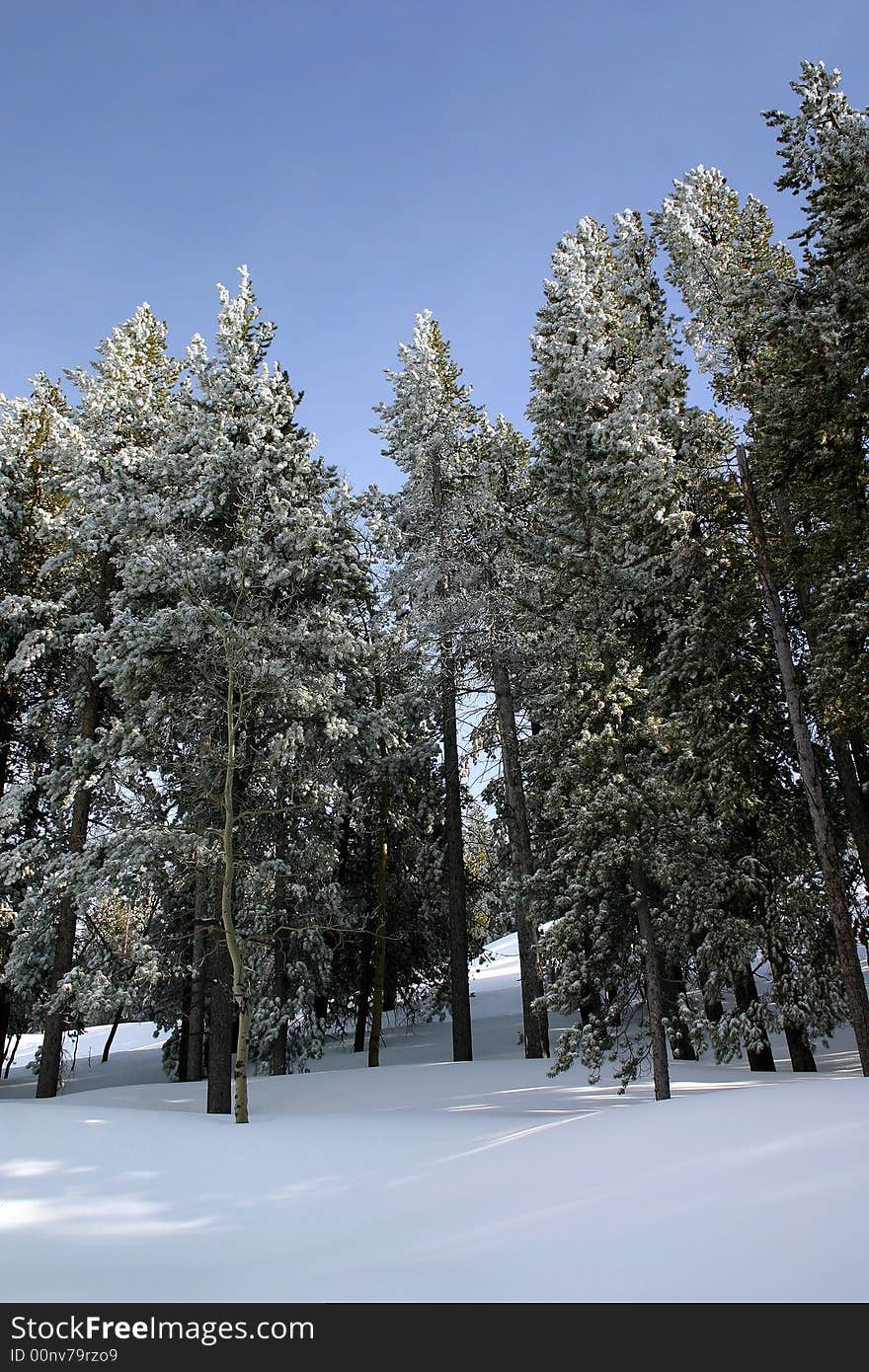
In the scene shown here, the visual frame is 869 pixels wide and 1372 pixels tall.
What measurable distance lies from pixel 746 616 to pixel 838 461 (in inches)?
106

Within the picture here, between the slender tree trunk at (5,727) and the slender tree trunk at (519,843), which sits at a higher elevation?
the slender tree trunk at (5,727)

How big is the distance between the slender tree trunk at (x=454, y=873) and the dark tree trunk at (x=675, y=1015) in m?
4.17

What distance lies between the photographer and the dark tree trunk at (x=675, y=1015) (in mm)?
11320

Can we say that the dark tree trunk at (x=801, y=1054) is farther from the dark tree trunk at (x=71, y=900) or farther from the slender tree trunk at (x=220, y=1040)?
the dark tree trunk at (x=71, y=900)

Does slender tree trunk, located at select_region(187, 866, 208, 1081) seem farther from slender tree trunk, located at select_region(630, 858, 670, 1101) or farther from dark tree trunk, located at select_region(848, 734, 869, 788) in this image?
dark tree trunk, located at select_region(848, 734, 869, 788)

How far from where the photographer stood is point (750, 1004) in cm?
1258

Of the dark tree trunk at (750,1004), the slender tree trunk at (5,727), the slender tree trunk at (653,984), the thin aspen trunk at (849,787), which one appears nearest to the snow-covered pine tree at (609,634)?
the slender tree trunk at (653,984)

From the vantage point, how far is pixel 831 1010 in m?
12.1

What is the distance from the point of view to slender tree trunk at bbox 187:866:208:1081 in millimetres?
13406

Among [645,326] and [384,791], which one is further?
[384,791]

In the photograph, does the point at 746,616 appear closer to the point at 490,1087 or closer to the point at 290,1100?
the point at 490,1087

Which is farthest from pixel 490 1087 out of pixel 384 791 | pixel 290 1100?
pixel 384 791

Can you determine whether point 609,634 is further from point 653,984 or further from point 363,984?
point 363,984

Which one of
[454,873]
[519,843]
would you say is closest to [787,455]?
[519,843]
